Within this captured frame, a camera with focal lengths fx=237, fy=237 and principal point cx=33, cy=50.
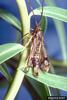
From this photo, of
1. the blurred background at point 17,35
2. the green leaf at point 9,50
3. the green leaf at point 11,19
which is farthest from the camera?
the blurred background at point 17,35

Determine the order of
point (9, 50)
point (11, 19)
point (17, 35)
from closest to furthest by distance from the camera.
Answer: point (9, 50), point (11, 19), point (17, 35)

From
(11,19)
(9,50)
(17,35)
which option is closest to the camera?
(9,50)

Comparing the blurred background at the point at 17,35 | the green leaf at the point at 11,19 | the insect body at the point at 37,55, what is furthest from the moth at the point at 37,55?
the blurred background at the point at 17,35

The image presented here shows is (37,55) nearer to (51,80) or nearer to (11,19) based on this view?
(51,80)

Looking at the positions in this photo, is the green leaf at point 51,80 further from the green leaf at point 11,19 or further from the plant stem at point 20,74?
the green leaf at point 11,19

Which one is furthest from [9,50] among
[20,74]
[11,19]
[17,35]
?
[17,35]

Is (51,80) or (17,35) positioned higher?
(17,35)

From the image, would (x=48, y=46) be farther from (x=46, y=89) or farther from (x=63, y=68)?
(x=46, y=89)

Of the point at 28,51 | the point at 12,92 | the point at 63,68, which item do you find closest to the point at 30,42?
the point at 28,51
